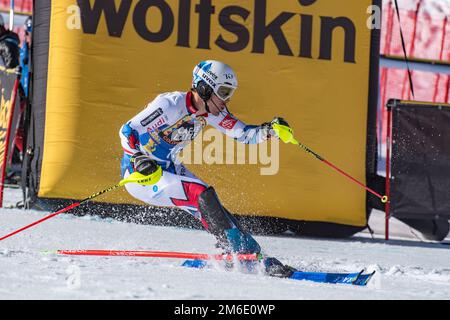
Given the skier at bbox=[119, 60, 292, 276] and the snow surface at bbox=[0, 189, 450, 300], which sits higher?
the skier at bbox=[119, 60, 292, 276]

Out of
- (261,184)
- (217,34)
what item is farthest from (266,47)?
(261,184)

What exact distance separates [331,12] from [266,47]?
2.51 ft

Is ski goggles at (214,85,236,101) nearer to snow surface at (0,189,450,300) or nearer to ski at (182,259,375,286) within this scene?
snow surface at (0,189,450,300)

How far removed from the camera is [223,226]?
602cm

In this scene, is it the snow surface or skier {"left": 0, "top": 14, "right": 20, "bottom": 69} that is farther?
skier {"left": 0, "top": 14, "right": 20, "bottom": 69}

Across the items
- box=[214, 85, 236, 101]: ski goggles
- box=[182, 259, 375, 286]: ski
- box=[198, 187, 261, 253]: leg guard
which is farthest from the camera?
box=[214, 85, 236, 101]: ski goggles

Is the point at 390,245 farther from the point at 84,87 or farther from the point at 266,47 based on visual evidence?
the point at 84,87

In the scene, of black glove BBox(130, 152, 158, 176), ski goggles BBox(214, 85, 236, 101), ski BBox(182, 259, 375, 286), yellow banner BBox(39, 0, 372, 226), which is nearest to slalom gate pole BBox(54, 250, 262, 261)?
ski BBox(182, 259, 375, 286)

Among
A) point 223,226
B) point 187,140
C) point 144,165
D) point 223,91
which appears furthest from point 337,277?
point 187,140

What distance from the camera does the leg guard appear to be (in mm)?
6016

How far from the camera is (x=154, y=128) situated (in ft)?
21.2

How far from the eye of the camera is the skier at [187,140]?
603 centimetres

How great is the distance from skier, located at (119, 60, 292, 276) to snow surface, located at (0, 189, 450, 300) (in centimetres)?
32
